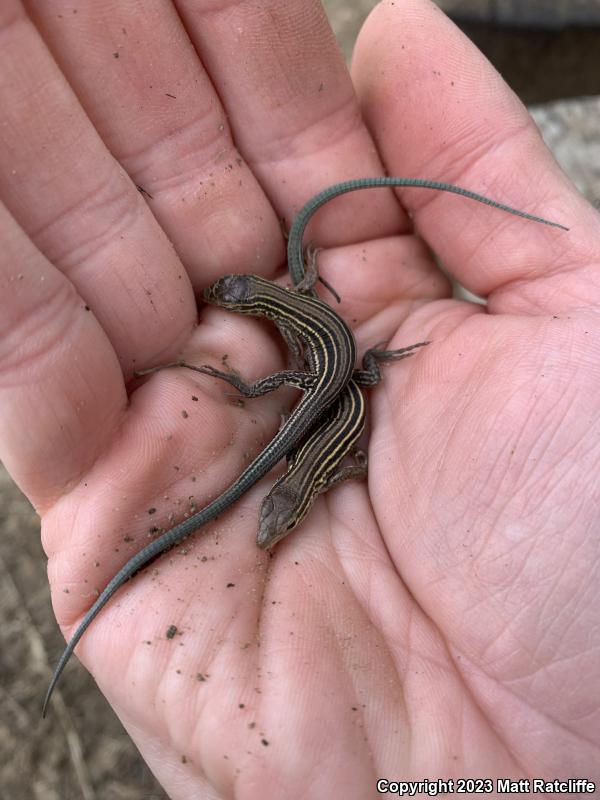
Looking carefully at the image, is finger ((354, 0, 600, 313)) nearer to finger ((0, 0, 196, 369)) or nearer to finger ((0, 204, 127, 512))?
finger ((0, 0, 196, 369))

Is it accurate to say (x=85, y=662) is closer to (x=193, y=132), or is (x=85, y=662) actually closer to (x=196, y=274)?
(x=196, y=274)

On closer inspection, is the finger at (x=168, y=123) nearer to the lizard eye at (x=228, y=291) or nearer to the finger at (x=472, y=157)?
the lizard eye at (x=228, y=291)

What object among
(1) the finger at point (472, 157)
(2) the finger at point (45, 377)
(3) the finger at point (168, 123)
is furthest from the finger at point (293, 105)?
(2) the finger at point (45, 377)

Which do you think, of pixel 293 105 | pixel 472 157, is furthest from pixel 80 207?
pixel 472 157

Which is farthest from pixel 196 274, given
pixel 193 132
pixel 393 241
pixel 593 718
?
pixel 593 718

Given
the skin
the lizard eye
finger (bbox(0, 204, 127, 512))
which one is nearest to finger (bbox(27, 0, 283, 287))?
the skin
